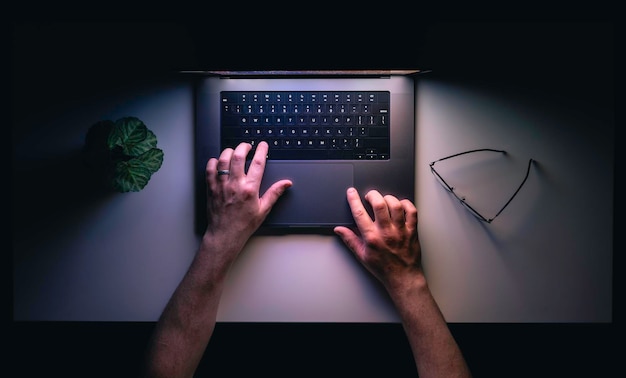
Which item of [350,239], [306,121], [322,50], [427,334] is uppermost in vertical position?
[322,50]

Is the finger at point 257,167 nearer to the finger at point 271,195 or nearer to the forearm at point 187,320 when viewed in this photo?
the finger at point 271,195

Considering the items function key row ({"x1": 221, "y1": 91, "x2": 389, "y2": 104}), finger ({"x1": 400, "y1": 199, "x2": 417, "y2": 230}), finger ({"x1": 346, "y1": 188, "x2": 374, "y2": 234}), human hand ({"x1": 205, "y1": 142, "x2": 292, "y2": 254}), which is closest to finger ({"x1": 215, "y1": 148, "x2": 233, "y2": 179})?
human hand ({"x1": 205, "y1": 142, "x2": 292, "y2": 254})

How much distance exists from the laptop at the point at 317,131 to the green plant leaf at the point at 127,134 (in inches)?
4.6

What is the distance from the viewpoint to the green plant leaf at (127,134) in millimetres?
790

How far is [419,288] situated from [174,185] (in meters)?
0.57

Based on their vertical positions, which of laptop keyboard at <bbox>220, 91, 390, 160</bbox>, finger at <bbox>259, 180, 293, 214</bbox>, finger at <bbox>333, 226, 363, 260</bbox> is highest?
laptop keyboard at <bbox>220, 91, 390, 160</bbox>

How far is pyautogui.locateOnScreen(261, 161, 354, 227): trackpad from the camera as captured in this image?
0.82 meters

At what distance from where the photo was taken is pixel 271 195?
0.80 m

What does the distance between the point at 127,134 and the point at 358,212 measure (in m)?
0.51

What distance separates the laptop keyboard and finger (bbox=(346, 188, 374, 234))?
0.08 meters

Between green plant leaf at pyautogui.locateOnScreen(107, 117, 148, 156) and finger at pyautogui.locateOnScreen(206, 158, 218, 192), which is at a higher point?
green plant leaf at pyautogui.locateOnScreen(107, 117, 148, 156)

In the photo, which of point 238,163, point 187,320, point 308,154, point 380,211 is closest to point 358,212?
point 380,211

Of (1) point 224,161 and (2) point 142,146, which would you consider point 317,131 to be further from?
(2) point 142,146

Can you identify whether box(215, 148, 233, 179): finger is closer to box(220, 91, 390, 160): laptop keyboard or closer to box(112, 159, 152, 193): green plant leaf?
box(220, 91, 390, 160): laptop keyboard
